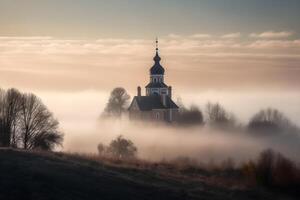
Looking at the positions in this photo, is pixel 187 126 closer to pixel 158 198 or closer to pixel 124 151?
pixel 124 151

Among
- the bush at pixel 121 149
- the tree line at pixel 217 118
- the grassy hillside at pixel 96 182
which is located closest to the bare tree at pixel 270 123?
the tree line at pixel 217 118

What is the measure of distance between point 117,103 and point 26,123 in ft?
126

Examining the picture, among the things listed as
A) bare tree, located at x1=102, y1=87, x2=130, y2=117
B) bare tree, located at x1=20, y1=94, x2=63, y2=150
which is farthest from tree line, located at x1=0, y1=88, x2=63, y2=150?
bare tree, located at x1=102, y1=87, x2=130, y2=117

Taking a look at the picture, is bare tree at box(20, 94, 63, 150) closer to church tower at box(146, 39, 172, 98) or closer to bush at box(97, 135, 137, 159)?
bush at box(97, 135, 137, 159)

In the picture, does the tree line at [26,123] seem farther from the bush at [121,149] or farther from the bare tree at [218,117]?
the bare tree at [218,117]

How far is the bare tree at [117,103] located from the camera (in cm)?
8762

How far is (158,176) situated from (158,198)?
20.2 ft

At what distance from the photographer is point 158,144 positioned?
235ft

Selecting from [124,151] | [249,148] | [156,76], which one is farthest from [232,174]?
[156,76]

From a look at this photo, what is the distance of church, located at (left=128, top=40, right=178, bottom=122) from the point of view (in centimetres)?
8052

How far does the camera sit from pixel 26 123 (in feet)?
164

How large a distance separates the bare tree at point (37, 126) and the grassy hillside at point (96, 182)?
44.7ft

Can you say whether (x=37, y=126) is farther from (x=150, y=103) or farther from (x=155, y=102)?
(x=155, y=102)

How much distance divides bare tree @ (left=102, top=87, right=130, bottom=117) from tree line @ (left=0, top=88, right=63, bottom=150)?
35.6m
